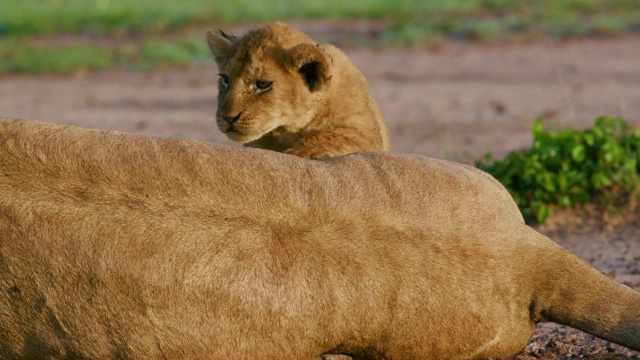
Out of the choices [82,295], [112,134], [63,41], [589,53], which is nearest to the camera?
[82,295]

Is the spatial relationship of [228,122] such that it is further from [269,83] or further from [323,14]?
[323,14]

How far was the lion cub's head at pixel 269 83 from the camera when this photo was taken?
5.50 meters

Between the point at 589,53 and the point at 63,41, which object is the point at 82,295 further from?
the point at 63,41

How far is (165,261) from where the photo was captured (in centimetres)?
354

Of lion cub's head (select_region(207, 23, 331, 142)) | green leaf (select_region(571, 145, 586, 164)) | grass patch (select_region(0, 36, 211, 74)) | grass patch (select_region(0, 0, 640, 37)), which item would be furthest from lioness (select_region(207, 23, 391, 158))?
grass patch (select_region(0, 0, 640, 37))

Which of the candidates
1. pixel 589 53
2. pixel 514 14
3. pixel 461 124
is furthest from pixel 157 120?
pixel 514 14

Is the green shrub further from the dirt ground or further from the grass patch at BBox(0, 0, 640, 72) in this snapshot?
the grass patch at BBox(0, 0, 640, 72)

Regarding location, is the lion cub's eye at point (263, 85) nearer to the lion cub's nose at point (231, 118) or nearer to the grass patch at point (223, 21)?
the lion cub's nose at point (231, 118)

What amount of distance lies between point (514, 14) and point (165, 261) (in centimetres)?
1364

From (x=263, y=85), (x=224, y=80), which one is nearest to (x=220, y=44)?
(x=224, y=80)

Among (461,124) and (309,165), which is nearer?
(309,165)

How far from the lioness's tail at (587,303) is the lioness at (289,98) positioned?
5.69 ft

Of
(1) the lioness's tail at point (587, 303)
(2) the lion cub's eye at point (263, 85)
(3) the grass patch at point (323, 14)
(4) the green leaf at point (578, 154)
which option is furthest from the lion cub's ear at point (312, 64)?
(3) the grass patch at point (323, 14)

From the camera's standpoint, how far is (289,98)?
566 cm
